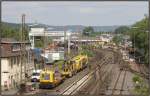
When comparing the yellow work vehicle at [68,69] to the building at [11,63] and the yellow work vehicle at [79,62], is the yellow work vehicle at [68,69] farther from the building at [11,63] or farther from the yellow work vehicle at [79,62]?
the building at [11,63]

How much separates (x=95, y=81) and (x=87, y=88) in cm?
585

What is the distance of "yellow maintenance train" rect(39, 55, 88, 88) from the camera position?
35.2 m

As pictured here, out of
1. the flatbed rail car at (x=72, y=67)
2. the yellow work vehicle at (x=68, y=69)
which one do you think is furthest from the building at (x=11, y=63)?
the flatbed rail car at (x=72, y=67)

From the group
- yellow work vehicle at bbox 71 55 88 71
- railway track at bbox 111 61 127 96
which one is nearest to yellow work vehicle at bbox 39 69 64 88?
railway track at bbox 111 61 127 96

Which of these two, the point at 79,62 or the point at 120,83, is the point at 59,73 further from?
the point at 79,62

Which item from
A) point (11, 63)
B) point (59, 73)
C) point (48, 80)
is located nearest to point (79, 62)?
point (59, 73)

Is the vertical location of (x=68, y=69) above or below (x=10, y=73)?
below

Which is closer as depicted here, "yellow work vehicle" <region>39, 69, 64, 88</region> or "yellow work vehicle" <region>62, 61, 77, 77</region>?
"yellow work vehicle" <region>39, 69, 64, 88</region>

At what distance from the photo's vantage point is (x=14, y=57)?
1431 inches

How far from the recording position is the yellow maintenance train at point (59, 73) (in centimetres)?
3525

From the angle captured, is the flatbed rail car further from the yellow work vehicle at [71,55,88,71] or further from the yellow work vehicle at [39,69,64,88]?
the yellow work vehicle at [39,69,64,88]

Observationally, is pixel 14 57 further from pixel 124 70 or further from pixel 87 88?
pixel 124 70

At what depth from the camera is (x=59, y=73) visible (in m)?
38.8

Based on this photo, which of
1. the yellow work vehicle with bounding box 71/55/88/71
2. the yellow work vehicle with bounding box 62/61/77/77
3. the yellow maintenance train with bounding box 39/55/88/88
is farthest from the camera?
the yellow work vehicle with bounding box 71/55/88/71
